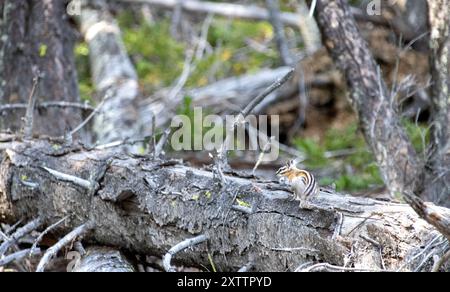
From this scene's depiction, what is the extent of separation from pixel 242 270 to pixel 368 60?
2.25 meters

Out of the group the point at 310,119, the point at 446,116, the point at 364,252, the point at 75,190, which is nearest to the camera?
the point at 364,252

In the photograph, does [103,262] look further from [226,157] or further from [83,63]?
[83,63]

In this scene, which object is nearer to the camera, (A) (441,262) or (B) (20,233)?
(A) (441,262)

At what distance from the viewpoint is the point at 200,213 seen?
369 centimetres

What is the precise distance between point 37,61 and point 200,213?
267 cm

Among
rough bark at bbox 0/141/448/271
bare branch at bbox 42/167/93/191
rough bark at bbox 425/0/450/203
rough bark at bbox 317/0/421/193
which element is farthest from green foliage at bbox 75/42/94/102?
Result: rough bark at bbox 425/0/450/203

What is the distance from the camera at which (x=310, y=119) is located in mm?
8180

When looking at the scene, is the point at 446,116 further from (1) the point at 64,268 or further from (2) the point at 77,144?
(1) the point at 64,268

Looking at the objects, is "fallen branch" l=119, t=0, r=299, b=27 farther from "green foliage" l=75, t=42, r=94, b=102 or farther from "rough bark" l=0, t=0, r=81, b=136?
"rough bark" l=0, t=0, r=81, b=136

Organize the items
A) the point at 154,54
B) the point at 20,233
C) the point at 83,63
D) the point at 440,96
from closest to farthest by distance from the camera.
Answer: the point at 20,233, the point at 440,96, the point at 83,63, the point at 154,54

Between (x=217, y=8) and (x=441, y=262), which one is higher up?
(x=217, y=8)

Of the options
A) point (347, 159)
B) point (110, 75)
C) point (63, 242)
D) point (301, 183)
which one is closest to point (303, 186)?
point (301, 183)

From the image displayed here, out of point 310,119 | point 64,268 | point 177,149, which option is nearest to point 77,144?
point 64,268
